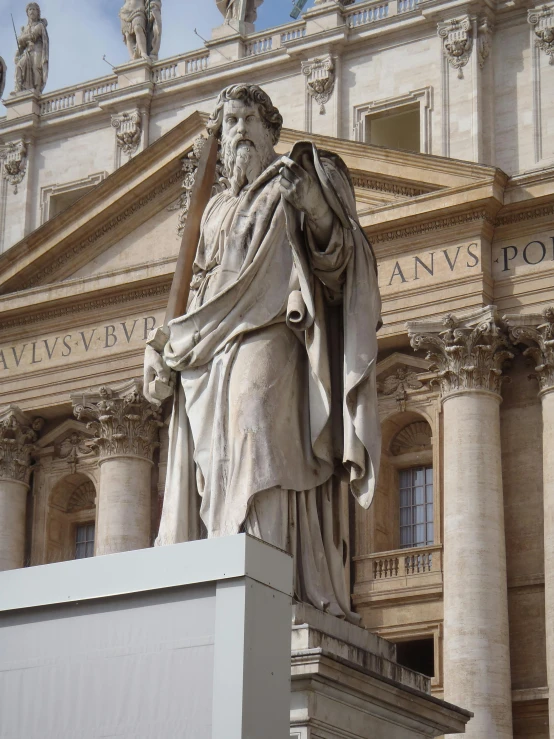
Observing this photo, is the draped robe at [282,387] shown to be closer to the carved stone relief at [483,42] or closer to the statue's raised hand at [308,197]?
the statue's raised hand at [308,197]

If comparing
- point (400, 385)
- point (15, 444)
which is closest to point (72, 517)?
point (15, 444)

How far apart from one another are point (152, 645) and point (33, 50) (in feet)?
102

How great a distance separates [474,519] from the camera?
23.5 metres

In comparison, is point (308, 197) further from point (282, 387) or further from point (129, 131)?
point (129, 131)

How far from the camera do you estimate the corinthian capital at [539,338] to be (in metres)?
24.3

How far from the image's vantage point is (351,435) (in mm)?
6680

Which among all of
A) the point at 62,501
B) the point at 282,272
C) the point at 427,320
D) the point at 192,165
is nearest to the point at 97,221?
the point at 192,165

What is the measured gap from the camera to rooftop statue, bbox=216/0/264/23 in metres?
31.8

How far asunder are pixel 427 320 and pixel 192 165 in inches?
215

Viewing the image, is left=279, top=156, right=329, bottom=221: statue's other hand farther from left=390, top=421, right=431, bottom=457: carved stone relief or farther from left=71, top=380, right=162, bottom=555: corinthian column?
left=71, top=380, right=162, bottom=555: corinthian column

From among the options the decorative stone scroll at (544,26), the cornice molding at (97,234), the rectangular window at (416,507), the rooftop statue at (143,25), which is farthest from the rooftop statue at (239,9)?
the rectangular window at (416,507)

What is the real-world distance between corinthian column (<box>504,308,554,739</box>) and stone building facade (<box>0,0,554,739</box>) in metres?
0.03

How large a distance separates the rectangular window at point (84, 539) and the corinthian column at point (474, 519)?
756cm

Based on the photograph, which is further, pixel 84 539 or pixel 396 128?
pixel 396 128
